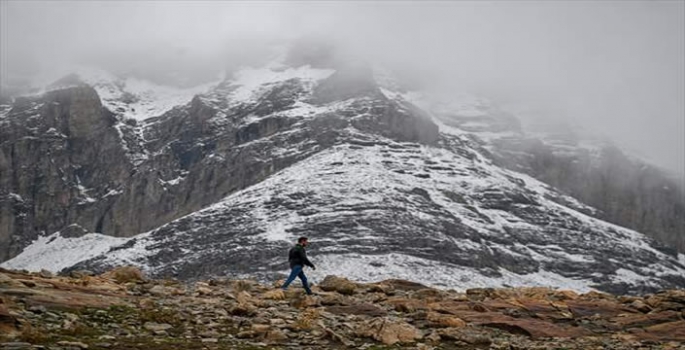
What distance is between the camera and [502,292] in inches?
1480

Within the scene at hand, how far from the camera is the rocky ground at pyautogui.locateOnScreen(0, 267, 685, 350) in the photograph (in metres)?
20.8

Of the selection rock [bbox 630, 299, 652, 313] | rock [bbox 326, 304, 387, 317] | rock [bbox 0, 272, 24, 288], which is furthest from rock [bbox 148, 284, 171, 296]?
rock [bbox 630, 299, 652, 313]

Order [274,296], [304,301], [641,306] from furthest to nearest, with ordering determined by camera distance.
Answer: [641,306] < [274,296] < [304,301]

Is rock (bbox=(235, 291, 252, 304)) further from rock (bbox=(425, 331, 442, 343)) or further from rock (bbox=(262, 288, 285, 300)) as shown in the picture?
rock (bbox=(425, 331, 442, 343))

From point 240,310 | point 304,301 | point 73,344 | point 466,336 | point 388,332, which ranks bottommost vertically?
point 304,301

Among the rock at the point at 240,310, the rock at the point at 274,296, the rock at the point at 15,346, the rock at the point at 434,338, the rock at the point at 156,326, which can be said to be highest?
the rock at the point at 15,346

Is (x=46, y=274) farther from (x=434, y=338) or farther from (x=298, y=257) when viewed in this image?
(x=434, y=338)

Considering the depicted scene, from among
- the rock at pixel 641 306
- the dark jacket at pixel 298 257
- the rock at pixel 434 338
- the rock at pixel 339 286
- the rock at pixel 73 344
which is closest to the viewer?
the rock at pixel 73 344

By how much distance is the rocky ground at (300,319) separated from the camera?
68.3ft

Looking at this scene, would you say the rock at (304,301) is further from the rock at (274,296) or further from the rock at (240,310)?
the rock at (240,310)

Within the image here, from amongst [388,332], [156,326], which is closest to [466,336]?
[388,332]

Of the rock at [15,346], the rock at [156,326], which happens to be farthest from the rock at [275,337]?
the rock at [15,346]

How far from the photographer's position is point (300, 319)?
24609 millimetres

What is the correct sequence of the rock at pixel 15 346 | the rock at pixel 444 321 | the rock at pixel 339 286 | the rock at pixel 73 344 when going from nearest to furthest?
1. the rock at pixel 15 346
2. the rock at pixel 73 344
3. the rock at pixel 444 321
4. the rock at pixel 339 286
